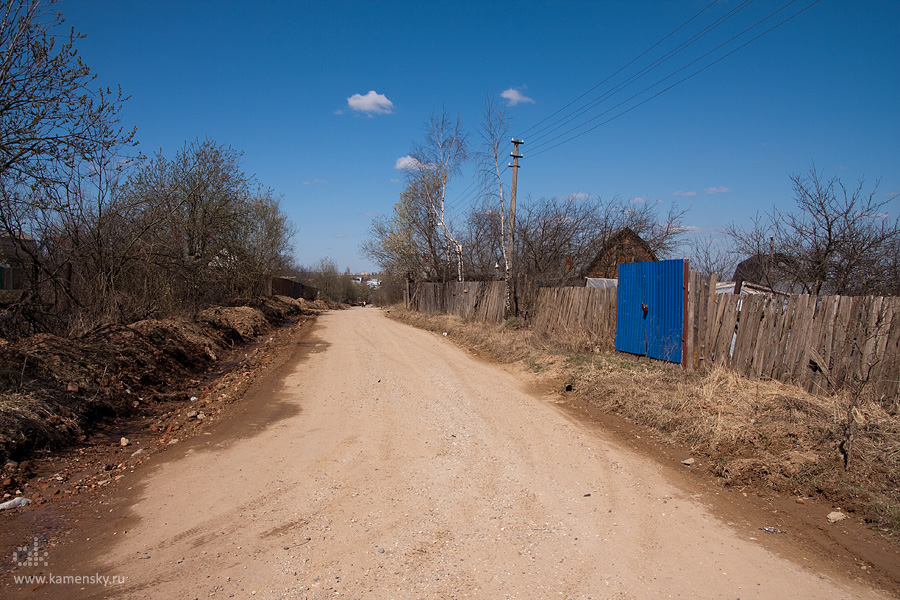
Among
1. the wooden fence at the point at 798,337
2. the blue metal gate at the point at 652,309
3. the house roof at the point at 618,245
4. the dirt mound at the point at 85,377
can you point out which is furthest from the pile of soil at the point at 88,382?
the house roof at the point at 618,245

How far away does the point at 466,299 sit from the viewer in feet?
72.6

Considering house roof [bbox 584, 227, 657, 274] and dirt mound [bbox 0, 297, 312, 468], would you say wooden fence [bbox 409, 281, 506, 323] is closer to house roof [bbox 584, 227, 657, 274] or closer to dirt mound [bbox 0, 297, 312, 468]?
house roof [bbox 584, 227, 657, 274]

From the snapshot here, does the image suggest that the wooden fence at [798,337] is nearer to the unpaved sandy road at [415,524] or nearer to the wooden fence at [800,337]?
the wooden fence at [800,337]

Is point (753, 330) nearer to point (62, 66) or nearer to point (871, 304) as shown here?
point (871, 304)

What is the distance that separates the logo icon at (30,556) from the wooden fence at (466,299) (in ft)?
49.4

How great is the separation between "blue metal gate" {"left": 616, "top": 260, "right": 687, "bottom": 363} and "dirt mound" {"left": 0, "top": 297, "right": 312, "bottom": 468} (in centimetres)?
867

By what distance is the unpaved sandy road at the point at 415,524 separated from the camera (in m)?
3.25

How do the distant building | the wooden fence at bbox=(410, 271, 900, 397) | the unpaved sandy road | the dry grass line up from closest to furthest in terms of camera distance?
the unpaved sandy road, the dry grass, the wooden fence at bbox=(410, 271, 900, 397), the distant building

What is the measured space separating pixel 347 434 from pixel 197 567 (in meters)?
3.09

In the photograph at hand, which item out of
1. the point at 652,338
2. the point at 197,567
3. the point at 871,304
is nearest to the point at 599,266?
the point at 652,338

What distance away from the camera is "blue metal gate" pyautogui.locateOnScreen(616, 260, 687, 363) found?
30.2 ft

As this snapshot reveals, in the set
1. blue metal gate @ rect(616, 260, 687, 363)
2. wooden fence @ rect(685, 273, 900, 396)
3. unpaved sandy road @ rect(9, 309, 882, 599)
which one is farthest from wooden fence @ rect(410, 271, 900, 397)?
unpaved sandy road @ rect(9, 309, 882, 599)

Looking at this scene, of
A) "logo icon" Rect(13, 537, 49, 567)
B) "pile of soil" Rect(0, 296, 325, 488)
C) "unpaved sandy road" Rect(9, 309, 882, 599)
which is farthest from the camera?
"pile of soil" Rect(0, 296, 325, 488)

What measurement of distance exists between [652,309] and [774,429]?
4663 mm
